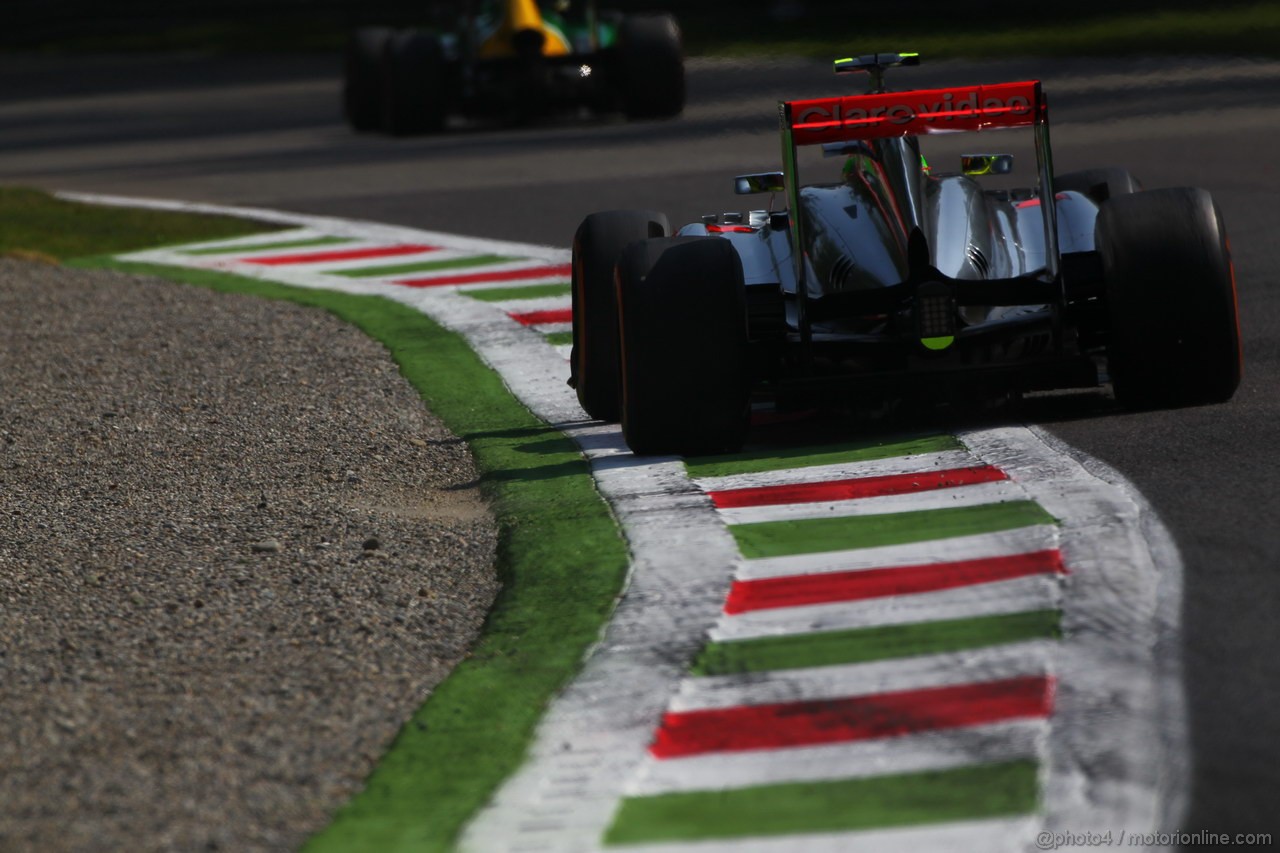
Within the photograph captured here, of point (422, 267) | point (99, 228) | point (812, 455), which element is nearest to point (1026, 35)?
point (422, 267)

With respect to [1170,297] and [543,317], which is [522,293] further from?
[1170,297]

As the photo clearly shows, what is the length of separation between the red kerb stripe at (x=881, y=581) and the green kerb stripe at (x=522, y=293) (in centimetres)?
608

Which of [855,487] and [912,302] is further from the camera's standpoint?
[912,302]

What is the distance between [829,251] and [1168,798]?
373 centimetres

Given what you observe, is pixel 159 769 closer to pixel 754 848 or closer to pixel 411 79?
pixel 754 848

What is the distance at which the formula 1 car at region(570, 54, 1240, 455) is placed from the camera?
6.87 m

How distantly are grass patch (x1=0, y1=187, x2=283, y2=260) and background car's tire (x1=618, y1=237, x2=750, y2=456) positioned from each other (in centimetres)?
845

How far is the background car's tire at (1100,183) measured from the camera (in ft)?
27.9

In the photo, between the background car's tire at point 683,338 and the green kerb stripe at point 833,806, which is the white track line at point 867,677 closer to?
the green kerb stripe at point 833,806

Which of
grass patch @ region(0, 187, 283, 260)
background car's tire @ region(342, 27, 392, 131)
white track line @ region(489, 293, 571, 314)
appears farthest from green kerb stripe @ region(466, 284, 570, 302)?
background car's tire @ region(342, 27, 392, 131)

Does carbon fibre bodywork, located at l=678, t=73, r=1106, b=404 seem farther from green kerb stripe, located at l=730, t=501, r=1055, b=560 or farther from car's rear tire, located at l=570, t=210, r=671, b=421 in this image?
green kerb stripe, located at l=730, t=501, r=1055, b=560

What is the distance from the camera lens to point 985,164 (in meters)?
7.93

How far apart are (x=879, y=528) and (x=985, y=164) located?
8.12ft

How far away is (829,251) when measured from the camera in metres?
7.23
